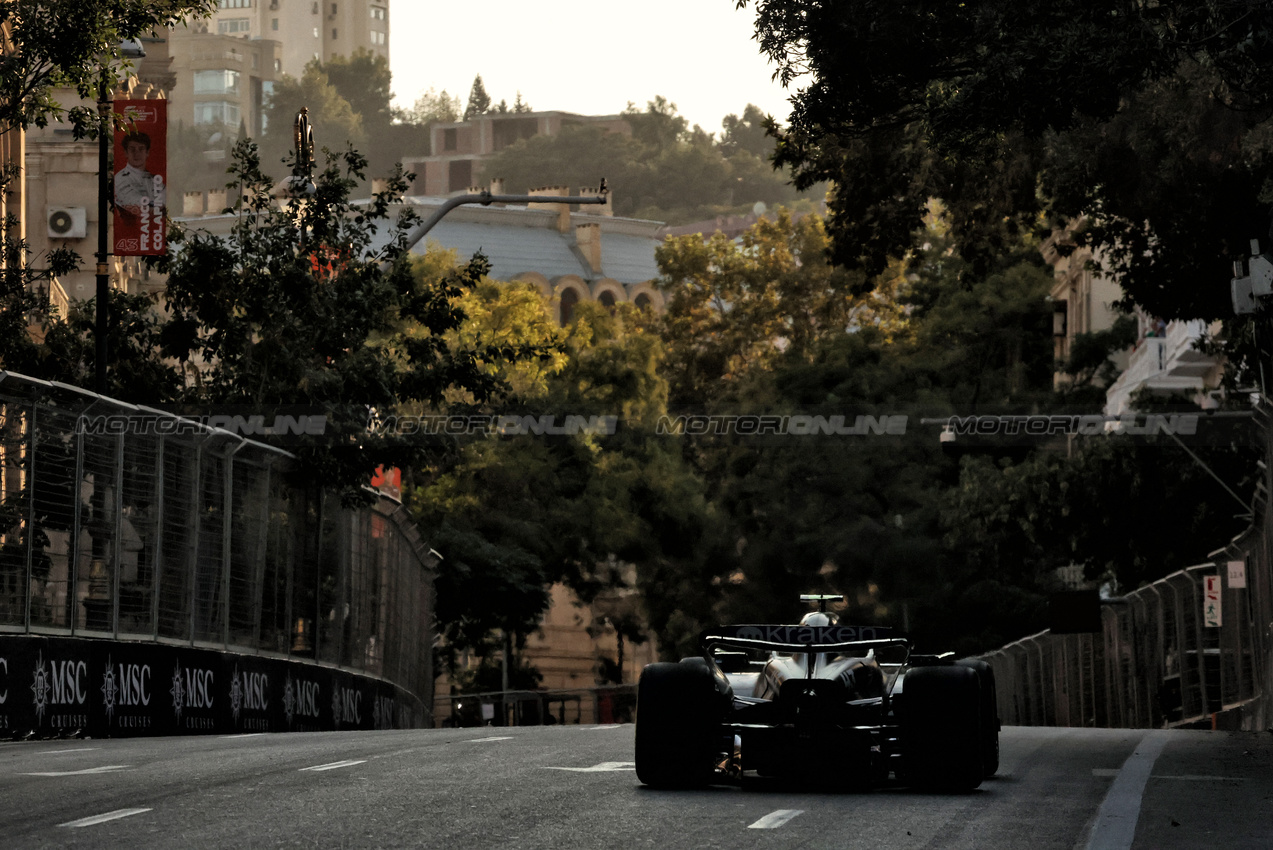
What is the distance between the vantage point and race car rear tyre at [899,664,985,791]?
40.6 ft

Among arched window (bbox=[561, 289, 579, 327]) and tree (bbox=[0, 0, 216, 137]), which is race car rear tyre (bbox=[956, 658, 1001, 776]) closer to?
tree (bbox=[0, 0, 216, 137])

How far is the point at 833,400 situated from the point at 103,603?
152 feet

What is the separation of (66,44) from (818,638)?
1092cm

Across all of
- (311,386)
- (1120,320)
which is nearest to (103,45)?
(311,386)

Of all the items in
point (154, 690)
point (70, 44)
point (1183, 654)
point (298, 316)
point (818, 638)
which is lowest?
point (154, 690)

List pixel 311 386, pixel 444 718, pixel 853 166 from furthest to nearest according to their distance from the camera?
1. pixel 444 718
2. pixel 311 386
3. pixel 853 166

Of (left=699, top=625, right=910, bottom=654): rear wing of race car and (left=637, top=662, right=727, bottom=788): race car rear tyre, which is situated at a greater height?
(left=699, top=625, right=910, bottom=654): rear wing of race car

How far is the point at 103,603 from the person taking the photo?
21.2m

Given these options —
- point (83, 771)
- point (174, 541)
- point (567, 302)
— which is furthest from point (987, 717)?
point (567, 302)

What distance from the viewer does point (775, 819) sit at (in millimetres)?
10672

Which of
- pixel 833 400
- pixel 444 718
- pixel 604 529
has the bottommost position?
pixel 444 718

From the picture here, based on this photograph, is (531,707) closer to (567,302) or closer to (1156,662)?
(1156,662)

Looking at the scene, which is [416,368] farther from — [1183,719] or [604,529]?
[604,529]

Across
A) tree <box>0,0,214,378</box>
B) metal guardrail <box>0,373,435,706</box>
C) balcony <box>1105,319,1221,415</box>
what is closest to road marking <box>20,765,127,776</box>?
metal guardrail <box>0,373,435,706</box>
